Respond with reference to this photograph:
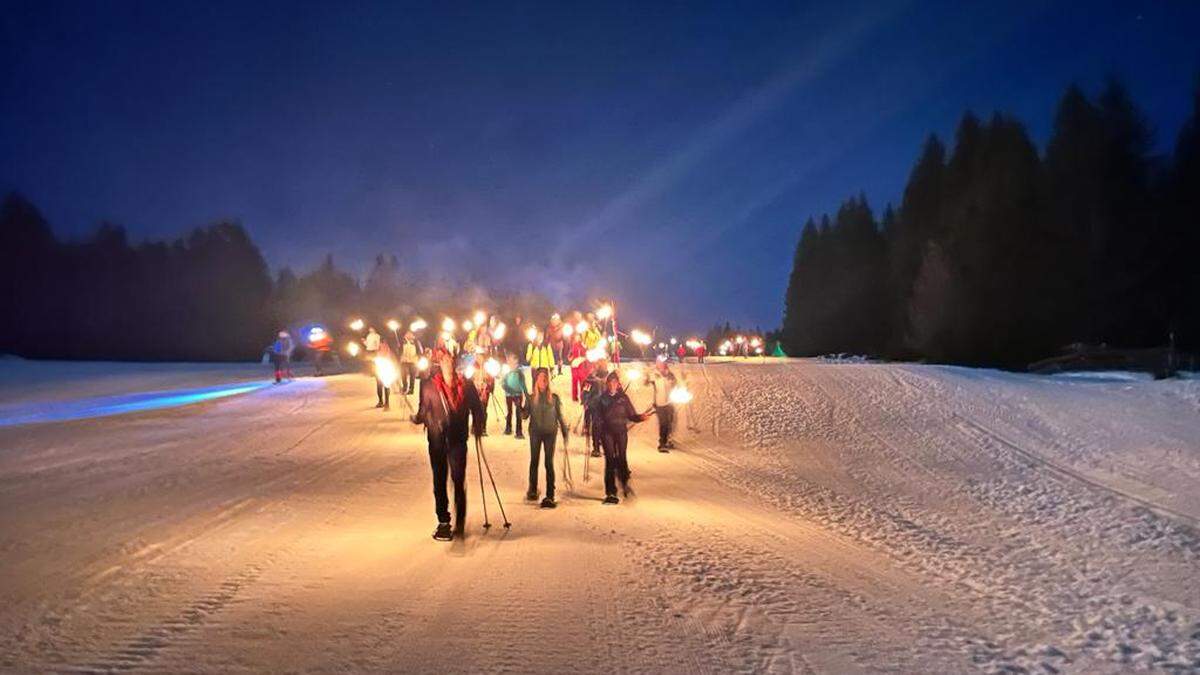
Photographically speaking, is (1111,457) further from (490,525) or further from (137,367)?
(137,367)

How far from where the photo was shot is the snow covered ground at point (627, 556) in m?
6.16

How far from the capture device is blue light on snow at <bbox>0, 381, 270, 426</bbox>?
2489 cm

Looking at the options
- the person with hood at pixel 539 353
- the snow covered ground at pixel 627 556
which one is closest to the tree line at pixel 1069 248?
the snow covered ground at pixel 627 556

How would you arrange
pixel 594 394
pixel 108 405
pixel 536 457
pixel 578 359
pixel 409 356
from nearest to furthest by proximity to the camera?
pixel 536 457 < pixel 594 394 < pixel 578 359 < pixel 409 356 < pixel 108 405

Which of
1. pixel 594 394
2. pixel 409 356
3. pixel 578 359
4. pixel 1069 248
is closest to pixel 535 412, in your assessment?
pixel 594 394

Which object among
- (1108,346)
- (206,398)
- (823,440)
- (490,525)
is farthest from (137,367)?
(1108,346)

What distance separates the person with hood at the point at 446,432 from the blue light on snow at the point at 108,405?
62.5ft

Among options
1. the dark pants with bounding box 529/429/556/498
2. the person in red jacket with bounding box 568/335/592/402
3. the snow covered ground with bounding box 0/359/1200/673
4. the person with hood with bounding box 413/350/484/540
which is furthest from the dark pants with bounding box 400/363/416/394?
the person with hood with bounding box 413/350/484/540

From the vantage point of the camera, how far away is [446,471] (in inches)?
388

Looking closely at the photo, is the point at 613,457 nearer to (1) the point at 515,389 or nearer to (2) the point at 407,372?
(1) the point at 515,389

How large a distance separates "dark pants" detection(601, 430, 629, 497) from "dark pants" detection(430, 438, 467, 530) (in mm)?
3105

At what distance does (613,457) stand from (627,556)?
3741 mm

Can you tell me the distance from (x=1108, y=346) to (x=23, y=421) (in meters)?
46.9

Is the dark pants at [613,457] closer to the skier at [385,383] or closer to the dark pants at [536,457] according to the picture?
the dark pants at [536,457]
